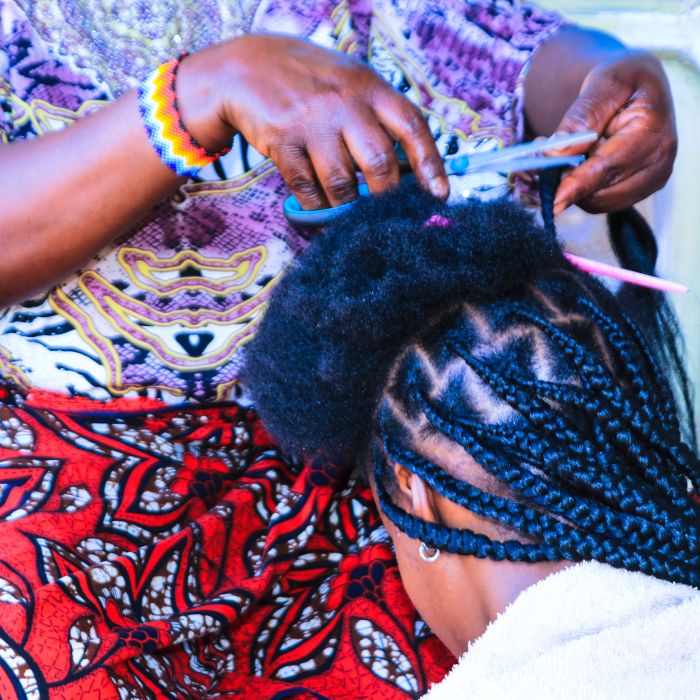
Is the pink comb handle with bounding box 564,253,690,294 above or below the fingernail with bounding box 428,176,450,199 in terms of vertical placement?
below

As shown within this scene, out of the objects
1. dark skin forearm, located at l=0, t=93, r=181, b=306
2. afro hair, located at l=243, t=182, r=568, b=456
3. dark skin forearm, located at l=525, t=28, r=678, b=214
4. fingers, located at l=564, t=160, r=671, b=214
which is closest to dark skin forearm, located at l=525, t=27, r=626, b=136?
dark skin forearm, located at l=525, t=28, r=678, b=214

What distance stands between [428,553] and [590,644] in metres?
0.21

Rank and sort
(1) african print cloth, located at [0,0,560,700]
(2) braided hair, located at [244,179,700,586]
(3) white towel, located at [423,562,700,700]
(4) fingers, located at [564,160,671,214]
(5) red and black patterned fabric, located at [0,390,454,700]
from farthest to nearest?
(4) fingers, located at [564,160,671,214] < (1) african print cloth, located at [0,0,560,700] < (5) red and black patterned fabric, located at [0,390,454,700] < (2) braided hair, located at [244,179,700,586] < (3) white towel, located at [423,562,700,700]

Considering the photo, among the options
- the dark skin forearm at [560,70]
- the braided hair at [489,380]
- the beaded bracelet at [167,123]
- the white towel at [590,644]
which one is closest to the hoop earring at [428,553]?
the braided hair at [489,380]

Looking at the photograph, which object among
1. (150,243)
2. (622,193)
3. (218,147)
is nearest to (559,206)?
(622,193)

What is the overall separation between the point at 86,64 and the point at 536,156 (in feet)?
1.95

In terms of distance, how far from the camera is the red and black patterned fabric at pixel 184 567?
86cm

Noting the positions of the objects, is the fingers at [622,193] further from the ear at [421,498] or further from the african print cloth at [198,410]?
the ear at [421,498]

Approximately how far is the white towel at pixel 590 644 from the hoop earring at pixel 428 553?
129mm

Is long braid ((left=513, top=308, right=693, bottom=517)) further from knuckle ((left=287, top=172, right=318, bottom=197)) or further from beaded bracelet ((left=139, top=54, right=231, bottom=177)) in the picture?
beaded bracelet ((left=139, top=54, right=231, bottom=177))

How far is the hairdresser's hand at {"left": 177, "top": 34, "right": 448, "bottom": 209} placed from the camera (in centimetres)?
87

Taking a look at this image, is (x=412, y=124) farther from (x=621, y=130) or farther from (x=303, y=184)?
(x=621, y=130)

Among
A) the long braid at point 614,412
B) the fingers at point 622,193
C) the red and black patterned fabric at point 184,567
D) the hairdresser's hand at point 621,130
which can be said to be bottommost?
the red and black patterned fabric at point 184,567

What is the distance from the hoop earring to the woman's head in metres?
0.01
